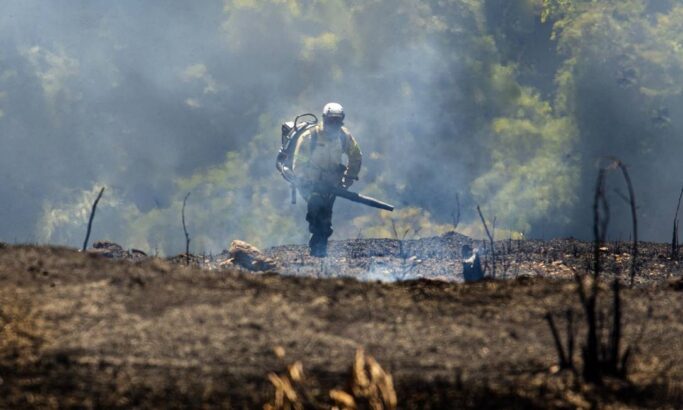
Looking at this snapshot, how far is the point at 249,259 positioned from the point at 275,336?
6477mm

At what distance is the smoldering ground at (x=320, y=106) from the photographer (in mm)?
27922

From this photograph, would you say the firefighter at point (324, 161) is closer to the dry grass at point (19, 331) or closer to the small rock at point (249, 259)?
the small rock at point (249, 259)

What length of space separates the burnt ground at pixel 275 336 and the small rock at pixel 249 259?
4626mm

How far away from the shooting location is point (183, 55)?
33469 millimetres

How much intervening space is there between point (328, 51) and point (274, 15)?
1632mm

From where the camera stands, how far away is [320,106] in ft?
99.2

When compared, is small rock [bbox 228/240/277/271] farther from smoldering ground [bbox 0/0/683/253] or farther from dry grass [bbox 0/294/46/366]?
smoldering ground [bbox 0/0/683/253]

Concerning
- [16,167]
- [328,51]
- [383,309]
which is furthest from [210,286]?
[16,167]

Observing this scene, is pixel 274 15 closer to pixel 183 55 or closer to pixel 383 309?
pixel 183 55

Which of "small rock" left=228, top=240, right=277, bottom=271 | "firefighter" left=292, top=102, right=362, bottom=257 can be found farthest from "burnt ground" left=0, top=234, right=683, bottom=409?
"firefighter" left=292, top=102, right=362, bottom=257

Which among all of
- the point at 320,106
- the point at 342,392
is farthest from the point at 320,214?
the point at 320,106

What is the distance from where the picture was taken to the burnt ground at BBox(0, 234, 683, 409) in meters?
8.29

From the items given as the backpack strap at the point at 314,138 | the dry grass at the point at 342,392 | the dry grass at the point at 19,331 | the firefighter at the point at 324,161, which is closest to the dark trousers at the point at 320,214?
the firefighter at the point at 324,161

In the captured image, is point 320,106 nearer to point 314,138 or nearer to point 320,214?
point 320,214
